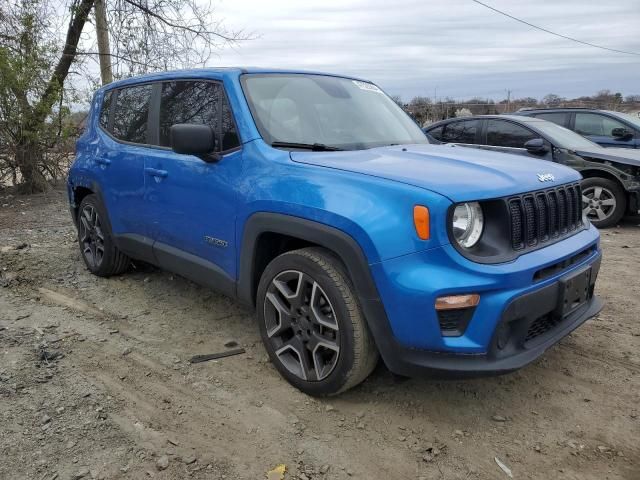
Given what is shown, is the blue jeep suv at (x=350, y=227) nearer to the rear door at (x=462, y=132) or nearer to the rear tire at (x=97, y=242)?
the rear tire at (x=97, y=242)

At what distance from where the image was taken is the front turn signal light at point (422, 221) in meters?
2.41

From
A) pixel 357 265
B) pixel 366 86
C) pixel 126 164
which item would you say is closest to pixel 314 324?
pixel 357 265

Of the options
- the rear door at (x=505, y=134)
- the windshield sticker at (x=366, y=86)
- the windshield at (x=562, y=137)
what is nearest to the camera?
the windshield sticker at (x=366, y=86)

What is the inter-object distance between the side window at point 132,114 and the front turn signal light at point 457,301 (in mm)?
2834

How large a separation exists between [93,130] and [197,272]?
7.20 feet

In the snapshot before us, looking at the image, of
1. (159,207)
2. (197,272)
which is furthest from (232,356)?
(159,207)

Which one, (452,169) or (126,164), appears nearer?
(452,169)

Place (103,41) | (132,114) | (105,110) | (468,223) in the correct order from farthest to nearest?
(103,41)
(105,110)
(132,114)
(468,223)

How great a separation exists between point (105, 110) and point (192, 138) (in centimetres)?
220

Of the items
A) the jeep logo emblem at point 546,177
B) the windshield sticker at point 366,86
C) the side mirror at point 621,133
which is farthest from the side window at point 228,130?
the side mirror at point 621,133

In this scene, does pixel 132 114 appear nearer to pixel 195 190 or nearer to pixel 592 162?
pixel 195 190

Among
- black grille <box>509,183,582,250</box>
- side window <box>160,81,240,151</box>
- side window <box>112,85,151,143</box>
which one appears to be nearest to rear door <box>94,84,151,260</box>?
side window <box>112,85,151,143</box>

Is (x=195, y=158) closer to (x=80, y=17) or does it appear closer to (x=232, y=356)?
(x=232, y=356)

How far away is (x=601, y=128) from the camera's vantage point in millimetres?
9297
